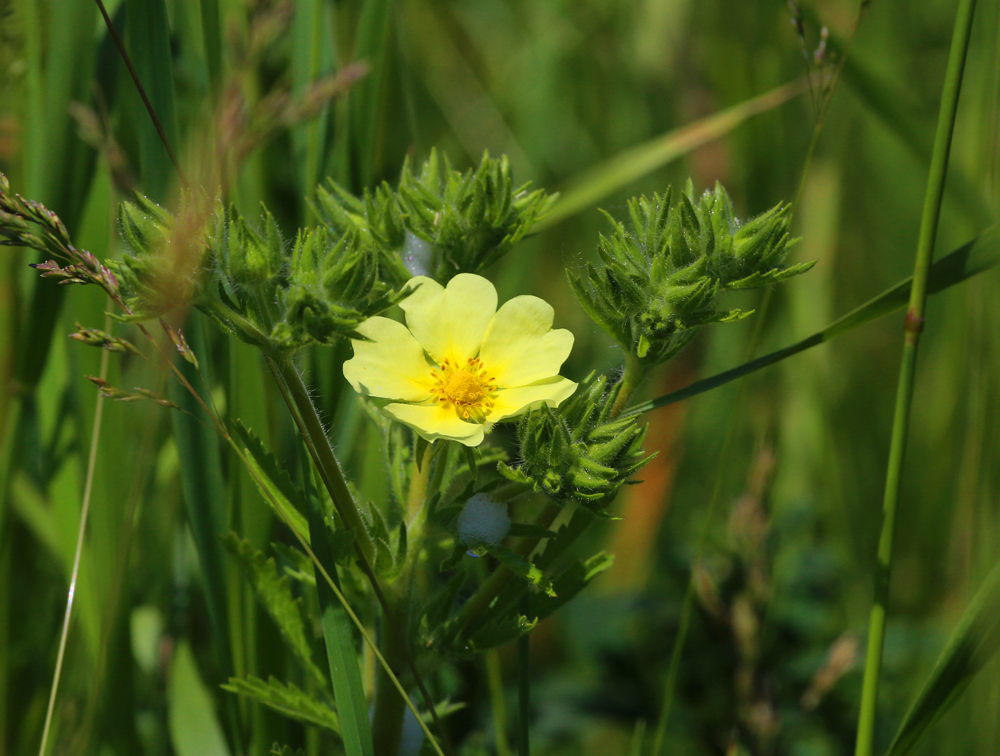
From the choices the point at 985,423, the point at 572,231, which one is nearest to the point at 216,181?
the point at 985,423

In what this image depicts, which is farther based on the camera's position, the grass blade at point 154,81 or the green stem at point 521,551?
the grass blade at point 154,81

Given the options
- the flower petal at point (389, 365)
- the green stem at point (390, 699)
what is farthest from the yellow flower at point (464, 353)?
the green stem at point (390, 699)

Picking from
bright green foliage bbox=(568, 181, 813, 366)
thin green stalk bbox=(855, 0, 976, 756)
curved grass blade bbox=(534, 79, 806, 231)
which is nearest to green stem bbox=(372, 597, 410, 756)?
bright green foliage bbox=(568, 181, 813, 366)

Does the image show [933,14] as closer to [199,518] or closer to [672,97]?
[672,97]

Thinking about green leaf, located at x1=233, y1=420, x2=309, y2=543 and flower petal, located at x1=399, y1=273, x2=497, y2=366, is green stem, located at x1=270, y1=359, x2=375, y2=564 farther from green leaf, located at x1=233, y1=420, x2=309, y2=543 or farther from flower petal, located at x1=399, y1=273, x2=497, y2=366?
flower petal, located at x1=399, y1=273, x2=497, y2=366

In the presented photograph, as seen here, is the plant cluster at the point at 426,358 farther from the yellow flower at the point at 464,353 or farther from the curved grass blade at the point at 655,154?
the curved grass blade at the point at 655,154
